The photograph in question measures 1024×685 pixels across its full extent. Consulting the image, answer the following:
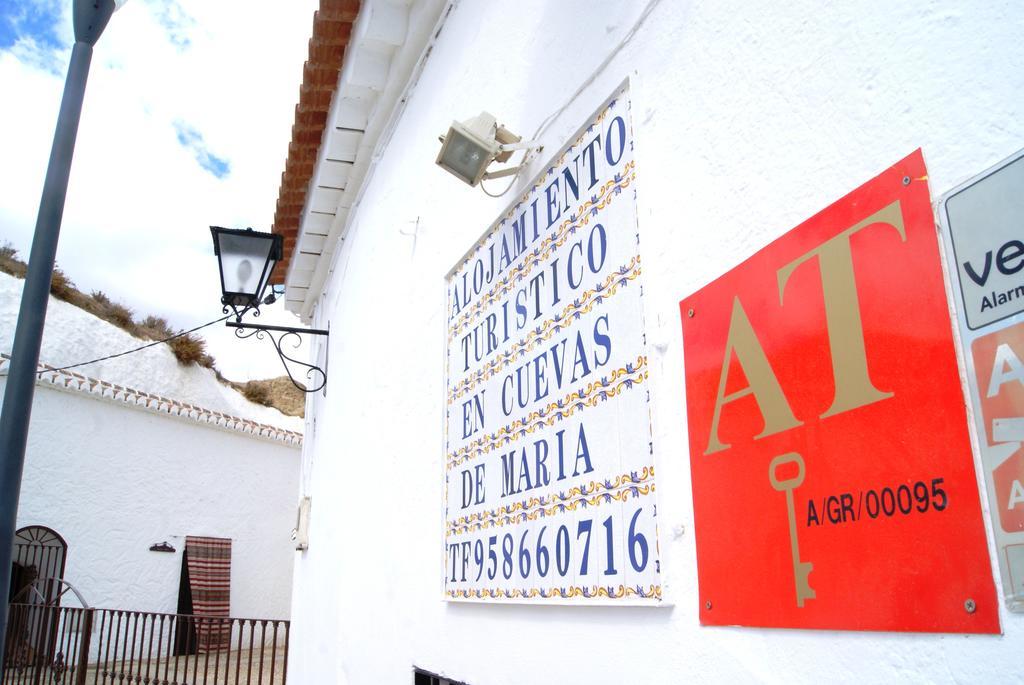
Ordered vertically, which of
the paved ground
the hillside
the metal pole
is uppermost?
the hillside

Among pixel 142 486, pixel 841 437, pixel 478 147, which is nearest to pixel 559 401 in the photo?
pixel 478 147

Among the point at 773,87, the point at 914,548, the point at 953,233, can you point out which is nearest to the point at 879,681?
the point at 914,548

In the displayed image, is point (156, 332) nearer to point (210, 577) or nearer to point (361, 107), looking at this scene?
point (210, 577)

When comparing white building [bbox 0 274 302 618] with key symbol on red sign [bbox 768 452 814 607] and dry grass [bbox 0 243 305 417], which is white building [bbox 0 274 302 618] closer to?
dry grass [bbox 0 243 305 417]

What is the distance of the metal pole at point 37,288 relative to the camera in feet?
10.3

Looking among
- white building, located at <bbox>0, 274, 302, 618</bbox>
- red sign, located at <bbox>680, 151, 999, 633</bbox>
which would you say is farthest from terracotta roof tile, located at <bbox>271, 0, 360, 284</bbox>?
white building, located at <bbox>0, 274, 302, 618</bbox>

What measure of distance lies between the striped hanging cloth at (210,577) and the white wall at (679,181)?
9.95 meters

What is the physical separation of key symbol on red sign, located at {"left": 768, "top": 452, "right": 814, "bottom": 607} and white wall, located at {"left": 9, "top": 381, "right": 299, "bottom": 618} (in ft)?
40.5

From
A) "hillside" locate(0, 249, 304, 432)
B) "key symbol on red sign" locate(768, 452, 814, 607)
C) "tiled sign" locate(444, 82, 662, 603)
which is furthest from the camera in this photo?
"hillside" locate(0, 249, 304, 432)

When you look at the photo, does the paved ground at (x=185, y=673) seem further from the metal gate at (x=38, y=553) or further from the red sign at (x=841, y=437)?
the red sign at (x=841, y=437)

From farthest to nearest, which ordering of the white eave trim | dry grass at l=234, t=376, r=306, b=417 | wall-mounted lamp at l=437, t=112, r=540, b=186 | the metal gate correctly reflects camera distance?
1. dry grass at l=234, t=376, r=306, b=417
2. the metal gate
3. the white eave trim
4. wall-mounted lamp at l=437, t=112, r=540, b=186

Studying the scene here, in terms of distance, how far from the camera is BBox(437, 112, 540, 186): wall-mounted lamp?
2.62m

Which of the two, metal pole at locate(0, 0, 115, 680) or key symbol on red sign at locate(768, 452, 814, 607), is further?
metal pole at locate(0, 0, 115, 680)

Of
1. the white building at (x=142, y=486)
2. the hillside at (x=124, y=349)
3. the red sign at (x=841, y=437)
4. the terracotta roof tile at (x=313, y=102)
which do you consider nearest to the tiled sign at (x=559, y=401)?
the red sign at (x=841, y=437)
